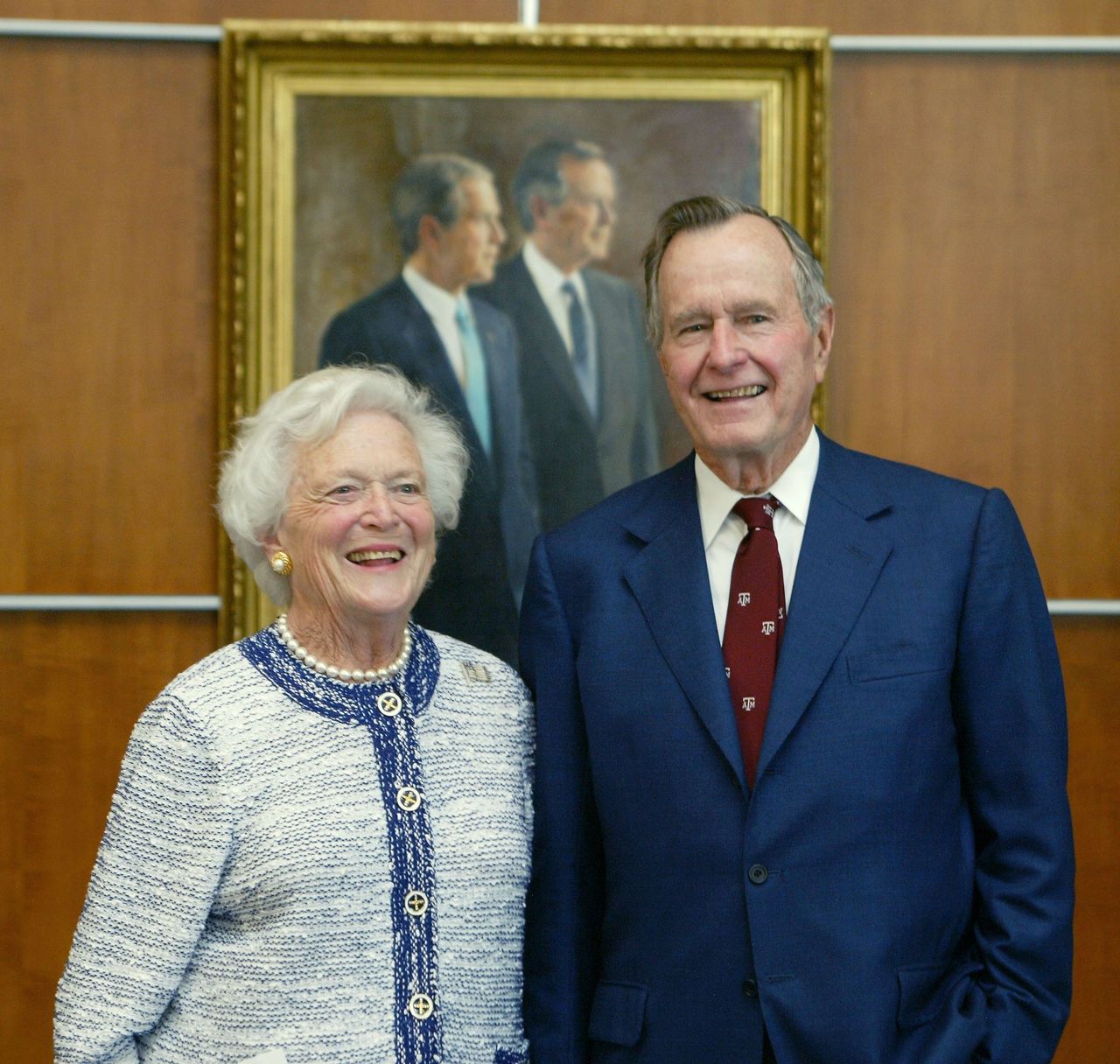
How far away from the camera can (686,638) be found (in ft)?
6.75

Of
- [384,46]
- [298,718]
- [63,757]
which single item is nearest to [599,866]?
[298,718]

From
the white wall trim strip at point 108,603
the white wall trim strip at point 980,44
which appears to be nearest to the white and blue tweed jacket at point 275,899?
the white wall trim strip at point 108,603

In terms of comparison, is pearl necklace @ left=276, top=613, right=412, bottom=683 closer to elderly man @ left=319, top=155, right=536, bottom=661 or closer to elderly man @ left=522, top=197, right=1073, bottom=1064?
elderly man @ left=522, top=197, right=1073, bottom=1064

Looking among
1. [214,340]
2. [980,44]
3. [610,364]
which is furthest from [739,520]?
[980,44]

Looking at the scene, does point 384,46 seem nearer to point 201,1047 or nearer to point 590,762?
point 590,762

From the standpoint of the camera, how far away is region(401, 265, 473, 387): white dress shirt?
3.01 metres

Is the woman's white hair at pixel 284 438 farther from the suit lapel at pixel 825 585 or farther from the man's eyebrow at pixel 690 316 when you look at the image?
the suit lapel at pixel 825 585

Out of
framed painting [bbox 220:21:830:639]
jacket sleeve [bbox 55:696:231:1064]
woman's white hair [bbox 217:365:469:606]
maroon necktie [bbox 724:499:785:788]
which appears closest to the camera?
jacket sleeve [bbox 55:696:231:1064]

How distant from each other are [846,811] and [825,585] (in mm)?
326

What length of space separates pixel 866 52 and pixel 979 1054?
2.11 metres

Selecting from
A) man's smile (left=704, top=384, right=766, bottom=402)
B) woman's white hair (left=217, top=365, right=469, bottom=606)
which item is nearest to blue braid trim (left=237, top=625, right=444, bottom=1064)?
woman's white hair (left=217, top=365, right=469, bottom=606)

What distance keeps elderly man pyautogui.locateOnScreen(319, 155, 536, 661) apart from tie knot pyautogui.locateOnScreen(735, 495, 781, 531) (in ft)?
3.08

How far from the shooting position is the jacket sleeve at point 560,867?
84.6 inches

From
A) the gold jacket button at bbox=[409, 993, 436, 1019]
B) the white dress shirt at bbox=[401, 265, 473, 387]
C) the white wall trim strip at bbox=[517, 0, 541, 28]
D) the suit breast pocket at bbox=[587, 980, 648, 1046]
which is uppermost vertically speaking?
the white wall trim strip at bbox=[517, 0, 541, 28]
